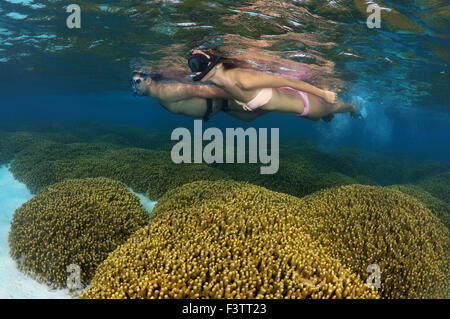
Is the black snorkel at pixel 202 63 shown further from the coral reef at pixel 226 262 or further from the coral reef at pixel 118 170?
the coral reef at pixel 226 262

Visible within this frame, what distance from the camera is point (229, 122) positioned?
134m

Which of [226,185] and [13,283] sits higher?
[226,185]

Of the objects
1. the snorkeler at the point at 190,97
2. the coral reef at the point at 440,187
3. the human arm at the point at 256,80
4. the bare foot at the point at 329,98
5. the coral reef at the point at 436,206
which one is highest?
the human arm at the point at 256,80

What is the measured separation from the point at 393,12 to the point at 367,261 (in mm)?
10317

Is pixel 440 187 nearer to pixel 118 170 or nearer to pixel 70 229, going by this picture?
pixel 118 170

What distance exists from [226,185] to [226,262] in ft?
12.8

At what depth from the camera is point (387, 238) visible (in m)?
4.58

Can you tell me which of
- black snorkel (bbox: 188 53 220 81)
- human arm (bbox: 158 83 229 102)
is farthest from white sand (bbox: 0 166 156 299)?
human arm (bbox: 158 83 229 102)

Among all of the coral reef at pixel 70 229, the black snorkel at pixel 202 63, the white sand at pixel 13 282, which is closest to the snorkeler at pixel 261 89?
the black snorkel at pixel 202 63

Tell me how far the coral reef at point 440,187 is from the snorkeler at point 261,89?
8719mm

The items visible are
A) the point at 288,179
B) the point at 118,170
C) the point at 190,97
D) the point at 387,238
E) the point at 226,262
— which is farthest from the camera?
the point at 288,179

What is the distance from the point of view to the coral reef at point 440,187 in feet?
39.0

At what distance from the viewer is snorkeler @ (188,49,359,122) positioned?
6.83 m

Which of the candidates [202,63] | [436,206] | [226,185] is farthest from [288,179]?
[202,63]
